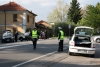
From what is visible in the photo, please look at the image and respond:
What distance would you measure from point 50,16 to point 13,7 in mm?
30890

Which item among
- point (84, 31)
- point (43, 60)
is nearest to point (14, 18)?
point (84, 31)

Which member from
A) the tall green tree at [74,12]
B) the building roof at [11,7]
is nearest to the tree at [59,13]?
the tall green tree at [74,12]

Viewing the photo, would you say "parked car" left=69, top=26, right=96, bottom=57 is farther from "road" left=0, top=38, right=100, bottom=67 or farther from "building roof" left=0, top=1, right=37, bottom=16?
"building roof" left=0, top=1, right=37, bottom=16

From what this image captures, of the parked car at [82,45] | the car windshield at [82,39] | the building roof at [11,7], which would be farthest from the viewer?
the building roof at [11,7]

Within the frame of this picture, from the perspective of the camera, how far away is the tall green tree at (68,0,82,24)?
7981 centimetres

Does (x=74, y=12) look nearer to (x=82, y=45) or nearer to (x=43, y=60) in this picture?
(x=82, y=45)

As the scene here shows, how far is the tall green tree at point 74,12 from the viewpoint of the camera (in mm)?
79812

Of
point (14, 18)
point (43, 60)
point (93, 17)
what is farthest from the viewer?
point (93, 17)

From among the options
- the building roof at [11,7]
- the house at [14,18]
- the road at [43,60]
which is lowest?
the road at [43,60]

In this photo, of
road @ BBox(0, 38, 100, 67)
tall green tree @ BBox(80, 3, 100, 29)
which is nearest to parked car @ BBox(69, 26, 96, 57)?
road @ BBox(0, 38, 100, 67)

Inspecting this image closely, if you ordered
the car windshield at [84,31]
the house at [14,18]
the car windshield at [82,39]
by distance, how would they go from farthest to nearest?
1. the house at [14,18]
2. the car windshield at [84,31]
3. the car windshield at [82,39]

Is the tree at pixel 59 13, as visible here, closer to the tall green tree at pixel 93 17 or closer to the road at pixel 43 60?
the tall green tree at pixel 93 17

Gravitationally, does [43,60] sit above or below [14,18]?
below

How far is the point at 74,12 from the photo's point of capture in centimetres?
8044
